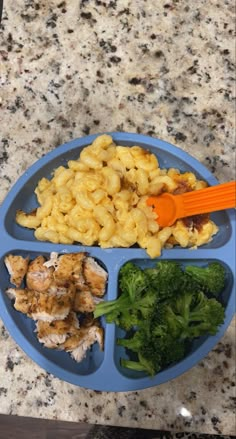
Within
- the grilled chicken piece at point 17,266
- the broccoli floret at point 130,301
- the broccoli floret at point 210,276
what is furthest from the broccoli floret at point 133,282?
the grilled chicken piece at point 17,266

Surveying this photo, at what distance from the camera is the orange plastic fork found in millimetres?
991

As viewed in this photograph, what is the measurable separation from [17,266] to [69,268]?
0.11 metres

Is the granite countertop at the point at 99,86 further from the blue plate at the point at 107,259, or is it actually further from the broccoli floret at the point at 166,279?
the broccoli floret at the point at 166,279

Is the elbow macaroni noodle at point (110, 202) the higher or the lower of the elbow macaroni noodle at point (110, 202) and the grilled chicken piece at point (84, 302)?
the higher

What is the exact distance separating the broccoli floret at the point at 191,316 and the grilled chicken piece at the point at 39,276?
24 cm

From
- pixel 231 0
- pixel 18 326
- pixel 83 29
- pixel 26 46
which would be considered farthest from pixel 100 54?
pixel 18 326

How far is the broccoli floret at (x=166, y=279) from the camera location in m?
→ 1.07

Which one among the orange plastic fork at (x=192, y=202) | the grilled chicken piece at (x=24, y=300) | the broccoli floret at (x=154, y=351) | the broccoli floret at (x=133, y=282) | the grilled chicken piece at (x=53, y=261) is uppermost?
the orange plastic fork at (x=192, y=202)

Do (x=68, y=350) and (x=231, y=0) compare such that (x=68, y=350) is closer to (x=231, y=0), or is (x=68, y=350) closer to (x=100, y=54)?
(x=100, y=54)

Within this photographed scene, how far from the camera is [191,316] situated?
3.53ft

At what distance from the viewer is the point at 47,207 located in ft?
3.69

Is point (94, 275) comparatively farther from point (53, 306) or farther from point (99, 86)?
point (99, 86)

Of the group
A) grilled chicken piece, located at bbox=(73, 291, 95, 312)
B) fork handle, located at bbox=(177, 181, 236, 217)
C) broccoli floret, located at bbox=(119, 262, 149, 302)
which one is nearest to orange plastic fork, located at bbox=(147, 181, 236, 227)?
fork handle, located at bbox=(177, 181, 236, 217)

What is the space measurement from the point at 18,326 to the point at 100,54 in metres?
0.64
